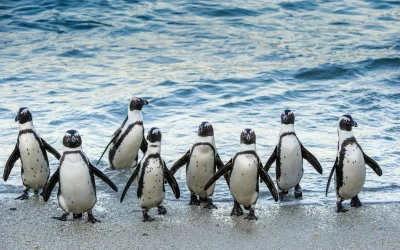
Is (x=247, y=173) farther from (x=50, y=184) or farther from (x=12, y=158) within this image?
(x=12, y=158)

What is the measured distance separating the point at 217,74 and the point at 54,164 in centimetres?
445

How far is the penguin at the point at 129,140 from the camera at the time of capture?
7203 mm

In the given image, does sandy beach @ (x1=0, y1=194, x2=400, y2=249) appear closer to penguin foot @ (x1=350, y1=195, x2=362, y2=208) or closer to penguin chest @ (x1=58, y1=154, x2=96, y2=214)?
penguin foot @ (x1=350, y1=195, x2=362, y2=208)

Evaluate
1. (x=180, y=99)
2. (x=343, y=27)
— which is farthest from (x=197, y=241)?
(x=343, y=27)

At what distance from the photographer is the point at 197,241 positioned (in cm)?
539

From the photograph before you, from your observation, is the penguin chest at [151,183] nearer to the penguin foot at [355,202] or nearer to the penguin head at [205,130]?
the penguin head at [205,130]

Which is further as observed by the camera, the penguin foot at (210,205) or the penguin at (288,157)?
the penguin at (288,157)

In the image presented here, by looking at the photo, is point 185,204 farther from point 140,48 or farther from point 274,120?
point 140,48

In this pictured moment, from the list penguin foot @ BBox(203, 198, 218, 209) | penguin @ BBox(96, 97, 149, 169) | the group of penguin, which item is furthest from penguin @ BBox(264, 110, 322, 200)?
penguin @ BBox(96, 97, 149, 169)

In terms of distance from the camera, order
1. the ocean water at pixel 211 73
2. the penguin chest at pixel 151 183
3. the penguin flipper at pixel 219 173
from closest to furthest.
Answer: the penguin chest at pixel 151 183 → the penguin flipper at pixel 219 173 → the ocean water at pixel 211 73

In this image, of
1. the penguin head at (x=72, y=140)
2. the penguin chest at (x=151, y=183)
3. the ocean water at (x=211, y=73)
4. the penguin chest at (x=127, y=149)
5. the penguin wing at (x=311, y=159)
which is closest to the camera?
the penguin head at (x=72, y=140)

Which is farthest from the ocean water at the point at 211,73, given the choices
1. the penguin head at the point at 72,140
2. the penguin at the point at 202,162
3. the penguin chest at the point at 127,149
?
the penguin head at the point at 72,140

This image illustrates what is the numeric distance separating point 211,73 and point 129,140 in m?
4.56

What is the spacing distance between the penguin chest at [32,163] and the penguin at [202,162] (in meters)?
1.08
